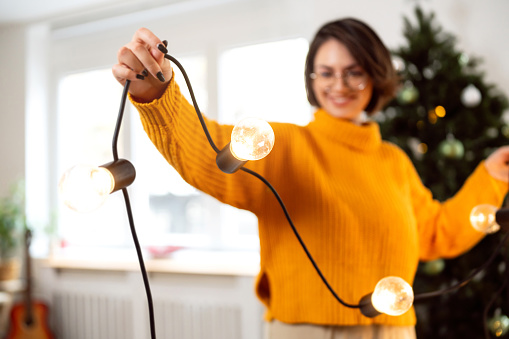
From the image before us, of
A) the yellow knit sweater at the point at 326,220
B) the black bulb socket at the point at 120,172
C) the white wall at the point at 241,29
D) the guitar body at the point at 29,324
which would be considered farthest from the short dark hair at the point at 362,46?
the guitar body at the point at 29,324

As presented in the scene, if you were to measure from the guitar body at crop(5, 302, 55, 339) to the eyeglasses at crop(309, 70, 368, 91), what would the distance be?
2.43 m

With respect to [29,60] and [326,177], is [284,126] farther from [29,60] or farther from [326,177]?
[29,60]

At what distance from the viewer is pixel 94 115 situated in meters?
2.93

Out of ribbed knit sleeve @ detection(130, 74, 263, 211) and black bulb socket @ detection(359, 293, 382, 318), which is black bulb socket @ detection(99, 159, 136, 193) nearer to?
ribbed knit sleeve @ detection(130, 74, 263, 211)

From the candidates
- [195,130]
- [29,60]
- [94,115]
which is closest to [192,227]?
[94,115]

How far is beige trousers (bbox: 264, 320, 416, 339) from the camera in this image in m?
0.72

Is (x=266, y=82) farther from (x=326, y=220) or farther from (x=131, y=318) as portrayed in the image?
(x=326, y=220)

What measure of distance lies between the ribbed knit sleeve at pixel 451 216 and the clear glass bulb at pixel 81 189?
0.78 metres

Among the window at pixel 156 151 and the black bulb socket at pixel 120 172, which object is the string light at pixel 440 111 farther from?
the black bulb socket at pixel 120 172

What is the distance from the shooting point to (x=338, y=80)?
80 centimetres

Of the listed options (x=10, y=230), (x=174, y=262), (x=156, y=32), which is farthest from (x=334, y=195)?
(x=10, y=230)

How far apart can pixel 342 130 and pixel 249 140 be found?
1.63 ft

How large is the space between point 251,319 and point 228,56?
1448mm

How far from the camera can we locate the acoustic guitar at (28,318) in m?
2.48
